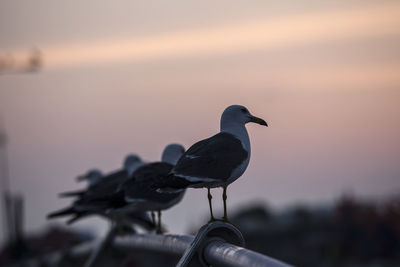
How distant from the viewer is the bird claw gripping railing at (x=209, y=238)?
5.19m

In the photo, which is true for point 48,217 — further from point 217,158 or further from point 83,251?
point 217,158

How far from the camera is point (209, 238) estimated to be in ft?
17.2

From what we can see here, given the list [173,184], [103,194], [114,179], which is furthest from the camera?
[114,179]

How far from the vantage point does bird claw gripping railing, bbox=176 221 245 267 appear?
5.19 metres

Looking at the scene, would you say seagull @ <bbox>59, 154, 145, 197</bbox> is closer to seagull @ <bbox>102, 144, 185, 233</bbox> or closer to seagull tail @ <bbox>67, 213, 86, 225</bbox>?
seagull tail @ <bbox>67, 213, 86, 225</bbox>

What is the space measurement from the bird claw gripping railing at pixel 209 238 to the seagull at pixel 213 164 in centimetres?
216

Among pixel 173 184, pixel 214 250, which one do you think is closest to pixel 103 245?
pixel 173 184

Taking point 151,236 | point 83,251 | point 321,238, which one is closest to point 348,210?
point 321,238

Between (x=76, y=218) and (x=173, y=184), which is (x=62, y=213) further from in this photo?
(x=173, y=184)

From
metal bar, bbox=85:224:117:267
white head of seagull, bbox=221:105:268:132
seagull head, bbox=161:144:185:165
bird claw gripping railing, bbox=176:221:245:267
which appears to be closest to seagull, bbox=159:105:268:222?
white head of seagull, bbox=221:105:268:132

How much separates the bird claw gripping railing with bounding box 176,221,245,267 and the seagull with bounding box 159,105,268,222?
2.16 meters

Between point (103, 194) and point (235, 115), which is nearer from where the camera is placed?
point (235, 115)

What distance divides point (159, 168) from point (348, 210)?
907 inches

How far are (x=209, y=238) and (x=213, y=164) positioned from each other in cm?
249
